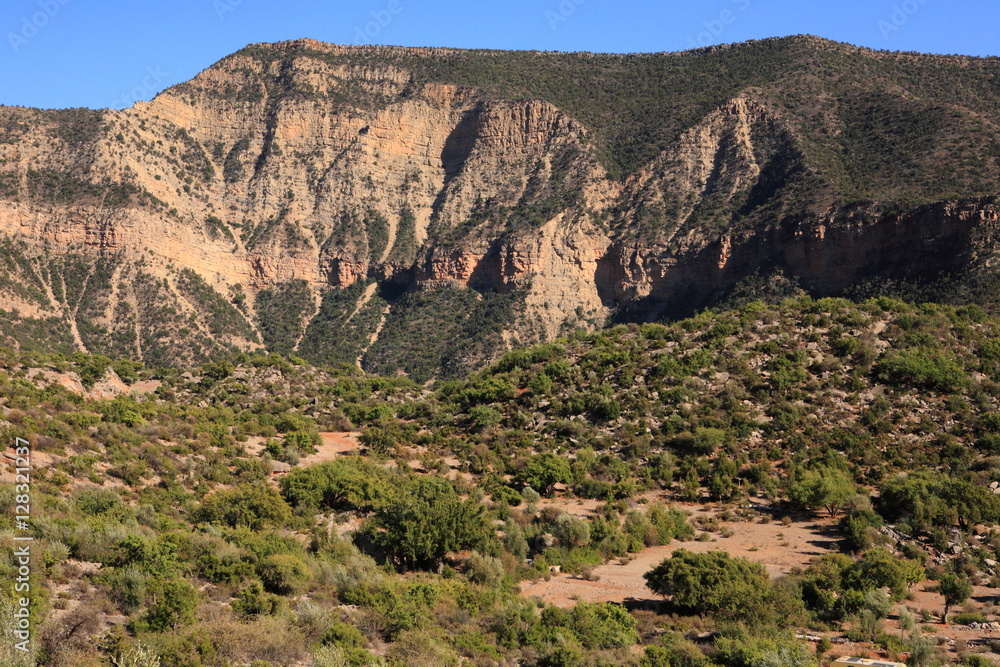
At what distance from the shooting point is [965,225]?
80312mm

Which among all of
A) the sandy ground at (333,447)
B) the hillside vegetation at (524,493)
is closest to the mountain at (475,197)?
the hillside vegetation at (524,493)

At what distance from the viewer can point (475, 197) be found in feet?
431

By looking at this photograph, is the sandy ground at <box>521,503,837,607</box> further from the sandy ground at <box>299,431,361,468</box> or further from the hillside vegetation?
the sandy ground at <box>299,431,361,468</box>

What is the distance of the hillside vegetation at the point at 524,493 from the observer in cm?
1731

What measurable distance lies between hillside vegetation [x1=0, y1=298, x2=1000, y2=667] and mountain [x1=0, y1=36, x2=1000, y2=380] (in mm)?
37248

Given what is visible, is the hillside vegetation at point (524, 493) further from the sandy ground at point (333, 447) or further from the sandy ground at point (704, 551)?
the sandy ground at point (704, 551)

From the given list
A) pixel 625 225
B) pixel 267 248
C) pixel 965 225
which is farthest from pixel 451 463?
pixel 267 248

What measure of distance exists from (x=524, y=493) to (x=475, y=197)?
101m

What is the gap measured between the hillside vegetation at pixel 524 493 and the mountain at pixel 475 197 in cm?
3725

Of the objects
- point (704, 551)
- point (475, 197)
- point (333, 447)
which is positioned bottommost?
point (333, 447)

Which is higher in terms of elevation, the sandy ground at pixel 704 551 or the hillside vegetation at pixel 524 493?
the hillside vegetation at pixel 524 493

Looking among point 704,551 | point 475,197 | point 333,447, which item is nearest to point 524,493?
point 704,551

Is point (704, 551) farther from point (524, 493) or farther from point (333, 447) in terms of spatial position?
point (333, 447)

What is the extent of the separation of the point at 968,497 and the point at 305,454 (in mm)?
26619
